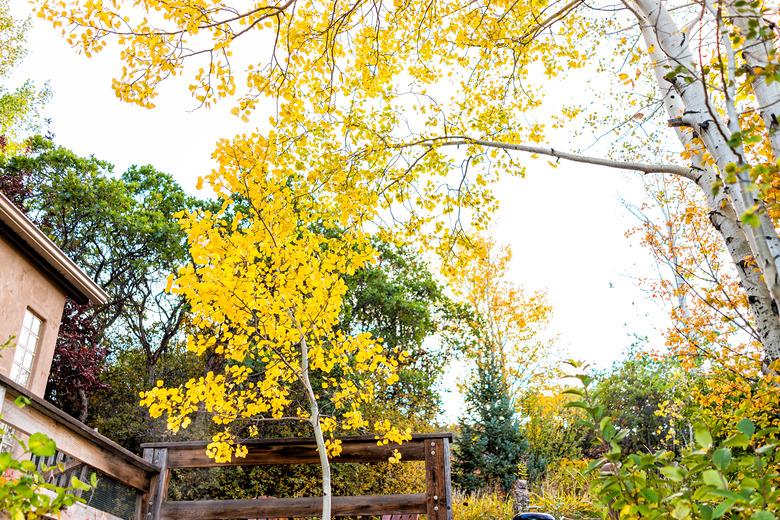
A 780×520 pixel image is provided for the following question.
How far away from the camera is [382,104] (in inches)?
197

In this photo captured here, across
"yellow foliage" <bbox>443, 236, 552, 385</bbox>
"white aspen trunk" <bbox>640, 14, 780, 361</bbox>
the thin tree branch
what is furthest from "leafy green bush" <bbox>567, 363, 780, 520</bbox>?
"yellow foliage" <bbox>443, 236, 552, 385</bbox>

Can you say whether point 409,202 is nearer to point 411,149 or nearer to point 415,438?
point 411,149

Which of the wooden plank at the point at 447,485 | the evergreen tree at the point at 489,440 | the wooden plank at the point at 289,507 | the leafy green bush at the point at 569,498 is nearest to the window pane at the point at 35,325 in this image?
the wooden plank at the point at 289,507

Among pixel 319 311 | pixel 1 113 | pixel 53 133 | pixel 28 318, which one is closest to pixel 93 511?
pixel 319 311

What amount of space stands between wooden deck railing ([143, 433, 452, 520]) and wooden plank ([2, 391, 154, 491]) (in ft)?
0.84

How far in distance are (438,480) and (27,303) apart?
16.2 ft

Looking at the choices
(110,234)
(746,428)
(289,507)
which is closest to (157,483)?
(289,507)

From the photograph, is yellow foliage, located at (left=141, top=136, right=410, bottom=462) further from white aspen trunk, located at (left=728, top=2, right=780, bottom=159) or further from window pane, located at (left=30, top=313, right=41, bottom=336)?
white aspen trunk, located at (left=728, top=2, right=780, bottom=159)

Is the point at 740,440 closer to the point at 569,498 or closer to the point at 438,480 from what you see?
the point at 438,480

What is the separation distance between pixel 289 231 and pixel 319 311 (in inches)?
30.4

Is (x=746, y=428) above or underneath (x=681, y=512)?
above

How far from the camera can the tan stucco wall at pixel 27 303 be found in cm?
642

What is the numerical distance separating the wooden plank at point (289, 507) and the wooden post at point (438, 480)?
10 cm

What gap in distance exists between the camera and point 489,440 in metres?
10.6
